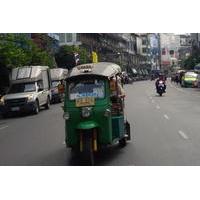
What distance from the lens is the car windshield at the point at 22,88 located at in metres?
29.3

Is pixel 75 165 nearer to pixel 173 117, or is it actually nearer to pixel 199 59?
pixel 173 117

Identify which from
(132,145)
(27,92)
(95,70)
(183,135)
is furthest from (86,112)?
(27,92)

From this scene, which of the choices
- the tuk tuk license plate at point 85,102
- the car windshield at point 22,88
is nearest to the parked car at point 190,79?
the car windshield at point 22,88

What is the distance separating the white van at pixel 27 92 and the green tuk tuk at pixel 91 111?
51.7 ft

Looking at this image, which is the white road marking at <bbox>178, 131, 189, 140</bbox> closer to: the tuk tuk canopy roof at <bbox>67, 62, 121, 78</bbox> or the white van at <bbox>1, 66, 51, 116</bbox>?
the tuk tuk canopy roof at <bbox>67, 62, 121, 78</bbox>

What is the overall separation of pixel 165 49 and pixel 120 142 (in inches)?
7247

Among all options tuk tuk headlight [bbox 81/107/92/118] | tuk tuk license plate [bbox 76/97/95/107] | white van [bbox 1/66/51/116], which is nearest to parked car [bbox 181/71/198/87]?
white van [bbox 1/66/51/116]

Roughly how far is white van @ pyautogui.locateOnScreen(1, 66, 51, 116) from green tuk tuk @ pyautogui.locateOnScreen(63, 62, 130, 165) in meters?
15.7

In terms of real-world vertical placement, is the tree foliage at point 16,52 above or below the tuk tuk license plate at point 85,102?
above

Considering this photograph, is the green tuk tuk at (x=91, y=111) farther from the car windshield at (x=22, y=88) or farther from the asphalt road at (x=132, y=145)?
the car windshield at (x=22, y=88)

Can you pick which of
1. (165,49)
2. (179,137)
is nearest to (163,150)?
(179,137)

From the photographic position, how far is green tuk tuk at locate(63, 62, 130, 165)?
11.0 m

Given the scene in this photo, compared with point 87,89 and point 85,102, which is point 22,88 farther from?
point 85,102

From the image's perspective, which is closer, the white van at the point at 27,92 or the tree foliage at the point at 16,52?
the white van at the point at 27,92
